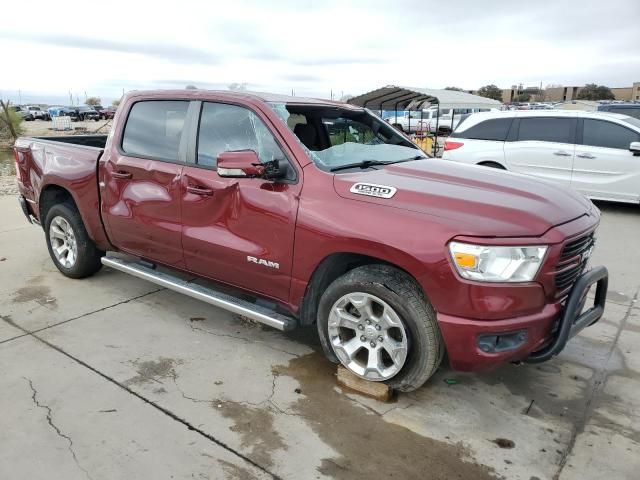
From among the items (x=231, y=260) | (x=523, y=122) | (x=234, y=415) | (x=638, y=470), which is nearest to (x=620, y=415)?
(x=638, y=470)

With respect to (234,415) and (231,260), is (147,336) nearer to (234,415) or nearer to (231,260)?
(231,260)

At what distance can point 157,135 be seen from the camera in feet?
13.9

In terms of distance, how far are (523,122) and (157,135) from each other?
23.4ft

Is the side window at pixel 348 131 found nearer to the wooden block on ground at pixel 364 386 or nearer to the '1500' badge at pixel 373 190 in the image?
the '1500' badge at pixel 373 190

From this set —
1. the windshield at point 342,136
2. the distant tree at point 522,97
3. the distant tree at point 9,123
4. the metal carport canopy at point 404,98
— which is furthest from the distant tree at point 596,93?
the windshield at point 342,136

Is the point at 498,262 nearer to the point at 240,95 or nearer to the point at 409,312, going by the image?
the point at 409,312

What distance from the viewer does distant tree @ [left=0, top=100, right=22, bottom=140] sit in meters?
21.6

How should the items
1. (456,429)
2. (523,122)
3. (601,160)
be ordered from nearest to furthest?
(456,429), (601,160), (523,122)

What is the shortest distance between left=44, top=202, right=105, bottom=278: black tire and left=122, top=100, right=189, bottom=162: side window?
1001 millimetres

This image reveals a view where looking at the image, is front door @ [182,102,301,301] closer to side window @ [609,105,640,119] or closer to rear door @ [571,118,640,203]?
rear door @ [571,118,640,203]

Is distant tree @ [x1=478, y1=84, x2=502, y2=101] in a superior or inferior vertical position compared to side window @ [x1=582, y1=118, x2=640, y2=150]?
superior

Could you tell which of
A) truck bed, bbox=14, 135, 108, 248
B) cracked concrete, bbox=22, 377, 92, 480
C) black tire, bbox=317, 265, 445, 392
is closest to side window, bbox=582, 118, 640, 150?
black tire, bbox=317, 265, 445, 392

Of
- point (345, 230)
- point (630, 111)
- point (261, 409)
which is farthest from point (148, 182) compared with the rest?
point (630, 111)

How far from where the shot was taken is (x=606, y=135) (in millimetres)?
8602
